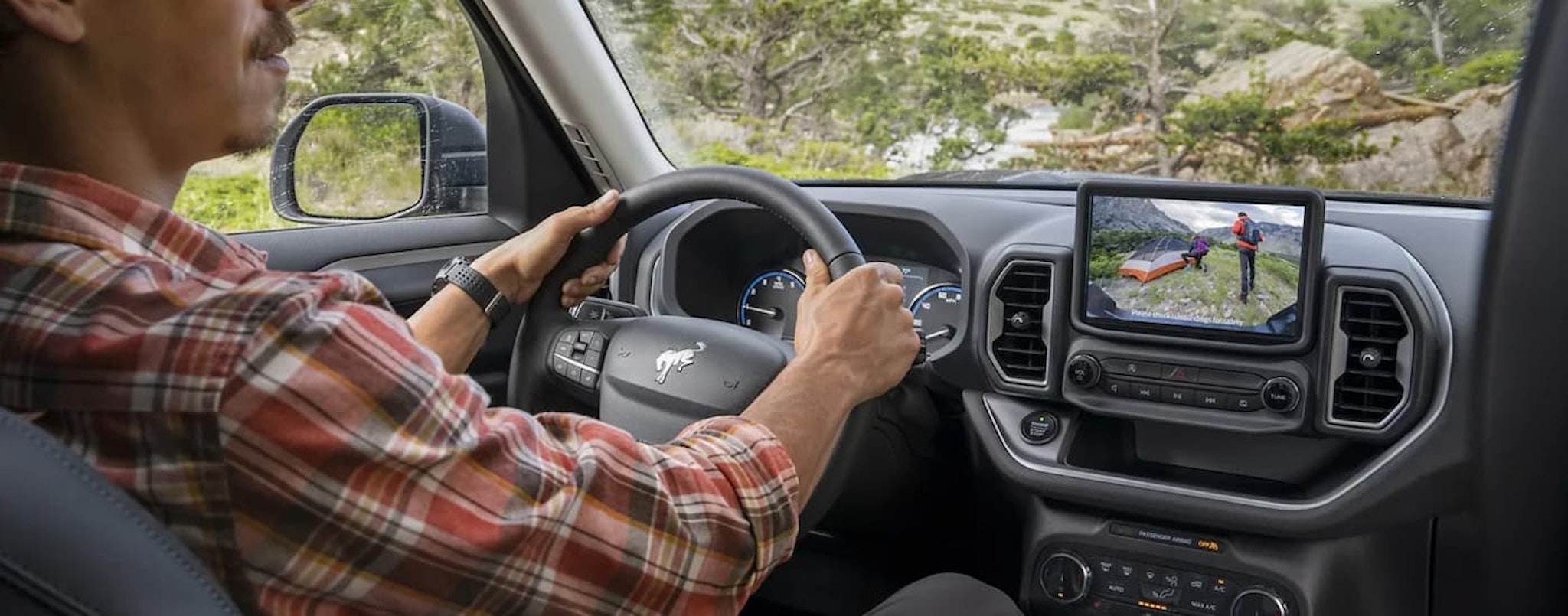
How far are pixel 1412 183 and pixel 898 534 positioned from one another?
1.22m

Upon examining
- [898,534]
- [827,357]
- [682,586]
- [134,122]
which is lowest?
[898,534]

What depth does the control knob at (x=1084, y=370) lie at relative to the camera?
221 cm

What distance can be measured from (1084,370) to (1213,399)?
222mm

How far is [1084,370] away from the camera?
2213 millimetres

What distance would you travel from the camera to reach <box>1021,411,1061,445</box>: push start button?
7.63 feet

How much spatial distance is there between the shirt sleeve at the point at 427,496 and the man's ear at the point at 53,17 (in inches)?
11.3

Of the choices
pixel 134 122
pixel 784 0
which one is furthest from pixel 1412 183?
pixel 784 0

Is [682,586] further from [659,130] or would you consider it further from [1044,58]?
[1044,58]

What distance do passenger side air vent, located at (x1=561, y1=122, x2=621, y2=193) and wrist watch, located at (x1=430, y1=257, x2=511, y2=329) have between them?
119 centimetres

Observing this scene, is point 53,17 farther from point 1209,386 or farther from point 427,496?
point 1209,386

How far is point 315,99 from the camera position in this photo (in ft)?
9.09

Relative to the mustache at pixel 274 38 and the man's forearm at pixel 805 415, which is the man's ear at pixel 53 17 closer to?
the mustache at pixel 274 38

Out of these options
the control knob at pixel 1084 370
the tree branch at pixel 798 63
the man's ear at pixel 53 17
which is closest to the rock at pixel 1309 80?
the control knob at pixel 1084 370

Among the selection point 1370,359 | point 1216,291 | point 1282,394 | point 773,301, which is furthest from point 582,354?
point 1370,359
